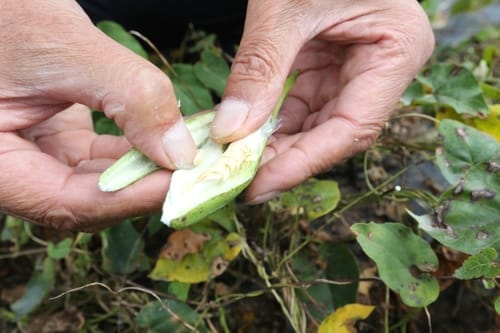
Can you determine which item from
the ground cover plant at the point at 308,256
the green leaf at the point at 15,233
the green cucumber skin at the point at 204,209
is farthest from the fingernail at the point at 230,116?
the green leaf at the point at 15,233

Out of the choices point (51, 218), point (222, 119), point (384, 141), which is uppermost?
point (222, 119)

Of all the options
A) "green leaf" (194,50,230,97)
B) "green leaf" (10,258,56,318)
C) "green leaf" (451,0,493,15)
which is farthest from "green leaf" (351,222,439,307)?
"green leaf" (451,0,493,15)

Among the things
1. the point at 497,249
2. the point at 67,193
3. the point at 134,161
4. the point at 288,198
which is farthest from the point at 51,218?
the point at 497,249

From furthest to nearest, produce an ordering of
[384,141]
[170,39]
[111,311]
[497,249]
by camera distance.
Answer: [170,39] < [384,141] < [111,311] < [497,249]

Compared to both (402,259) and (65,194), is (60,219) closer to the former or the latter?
(65,194)

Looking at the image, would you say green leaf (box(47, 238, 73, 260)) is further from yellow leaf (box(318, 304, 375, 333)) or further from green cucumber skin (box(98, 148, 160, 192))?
yellow leaf (box(318, 304, 375, 333))

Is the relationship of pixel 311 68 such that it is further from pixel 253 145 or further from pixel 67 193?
pixel 67 193
